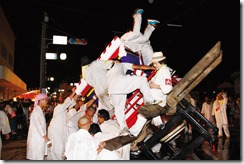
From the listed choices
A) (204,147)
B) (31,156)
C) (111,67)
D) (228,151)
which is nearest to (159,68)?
(111,67)

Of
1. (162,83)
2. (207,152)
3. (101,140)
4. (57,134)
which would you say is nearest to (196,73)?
(162,83)

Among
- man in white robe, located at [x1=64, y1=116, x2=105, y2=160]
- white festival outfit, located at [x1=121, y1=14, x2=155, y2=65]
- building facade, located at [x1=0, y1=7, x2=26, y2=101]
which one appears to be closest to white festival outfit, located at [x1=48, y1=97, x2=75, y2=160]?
white festival outfit, located at [x1=121, y1=14, x2=155, y2=65]

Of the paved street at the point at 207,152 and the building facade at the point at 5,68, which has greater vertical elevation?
the building facade at the point at 5,68

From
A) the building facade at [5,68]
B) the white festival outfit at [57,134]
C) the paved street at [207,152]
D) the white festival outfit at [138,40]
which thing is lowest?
the paved street at [207,152]

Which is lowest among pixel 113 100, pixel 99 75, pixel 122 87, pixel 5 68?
pixel 113 100

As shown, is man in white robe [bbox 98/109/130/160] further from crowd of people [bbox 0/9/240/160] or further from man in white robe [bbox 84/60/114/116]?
man in white robe [bbox 84/60/114/116]

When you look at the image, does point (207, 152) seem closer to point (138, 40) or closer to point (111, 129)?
point (111, 129)

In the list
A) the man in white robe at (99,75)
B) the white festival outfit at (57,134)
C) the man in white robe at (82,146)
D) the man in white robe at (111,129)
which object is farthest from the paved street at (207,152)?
the man in white robe at (82,146)

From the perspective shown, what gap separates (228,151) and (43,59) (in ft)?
29.6

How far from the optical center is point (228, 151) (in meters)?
9.87

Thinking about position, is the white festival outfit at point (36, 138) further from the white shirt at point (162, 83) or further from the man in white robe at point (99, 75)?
the white shirt at point (162, 83)

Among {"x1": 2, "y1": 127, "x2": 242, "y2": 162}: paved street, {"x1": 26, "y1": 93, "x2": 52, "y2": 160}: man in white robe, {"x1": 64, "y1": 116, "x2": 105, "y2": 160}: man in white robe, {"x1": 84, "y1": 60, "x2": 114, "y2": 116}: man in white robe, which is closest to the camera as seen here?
{"x1": 64, "y1": 116, "x2": 105, "y2": 160}: man in white robe

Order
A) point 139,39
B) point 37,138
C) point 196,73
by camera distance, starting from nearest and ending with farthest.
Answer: point 196,73
point 139,39
point 37,138

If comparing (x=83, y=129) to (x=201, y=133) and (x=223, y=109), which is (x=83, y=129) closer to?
(x=201, y=133)
